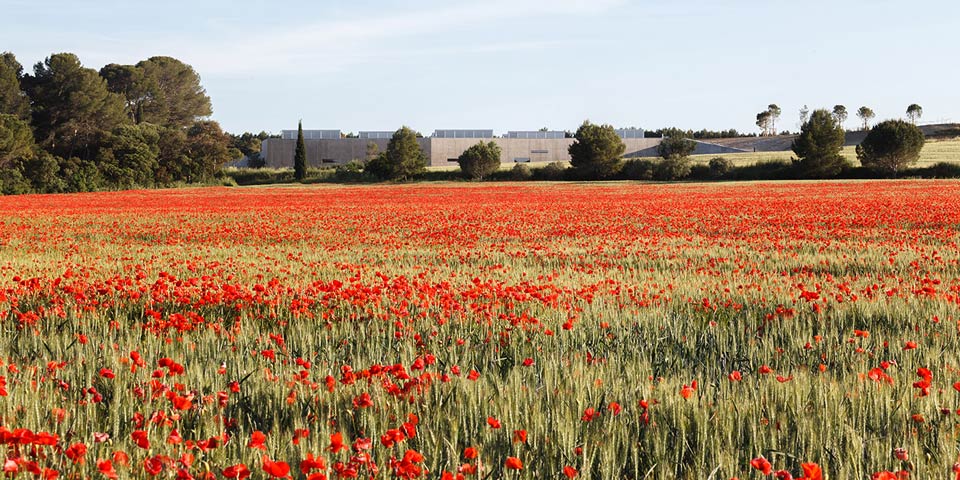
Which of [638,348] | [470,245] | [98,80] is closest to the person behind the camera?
[638,348]

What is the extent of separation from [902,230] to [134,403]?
19.7 metres

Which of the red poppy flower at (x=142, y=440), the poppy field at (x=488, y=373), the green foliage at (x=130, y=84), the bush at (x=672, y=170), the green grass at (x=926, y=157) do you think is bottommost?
the poppy field at (x=488, y=373)

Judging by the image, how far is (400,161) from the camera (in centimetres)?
9306

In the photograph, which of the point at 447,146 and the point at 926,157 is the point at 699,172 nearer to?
the point at 926,157

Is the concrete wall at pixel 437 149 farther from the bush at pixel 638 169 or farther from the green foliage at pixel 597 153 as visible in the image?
the bush at pixel 638 169

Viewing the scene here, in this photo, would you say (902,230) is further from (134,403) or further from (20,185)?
(20,185)

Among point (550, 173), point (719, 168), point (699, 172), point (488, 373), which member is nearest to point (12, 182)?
point (550, 173)

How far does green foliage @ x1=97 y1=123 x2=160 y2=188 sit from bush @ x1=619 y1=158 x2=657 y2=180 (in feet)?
155

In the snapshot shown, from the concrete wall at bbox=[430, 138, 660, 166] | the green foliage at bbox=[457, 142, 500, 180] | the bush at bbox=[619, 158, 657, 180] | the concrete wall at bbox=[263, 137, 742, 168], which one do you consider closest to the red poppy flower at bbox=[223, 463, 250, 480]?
the bush at bbox=[619, 158, 657, 180]

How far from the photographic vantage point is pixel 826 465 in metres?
3.65

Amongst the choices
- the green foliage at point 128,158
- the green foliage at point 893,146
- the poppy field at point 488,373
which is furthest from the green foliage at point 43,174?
the green foliage at point 893,146

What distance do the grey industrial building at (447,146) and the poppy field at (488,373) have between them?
114 meters

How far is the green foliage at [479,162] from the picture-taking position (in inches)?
3684

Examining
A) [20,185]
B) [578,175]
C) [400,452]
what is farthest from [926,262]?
[578,175]
